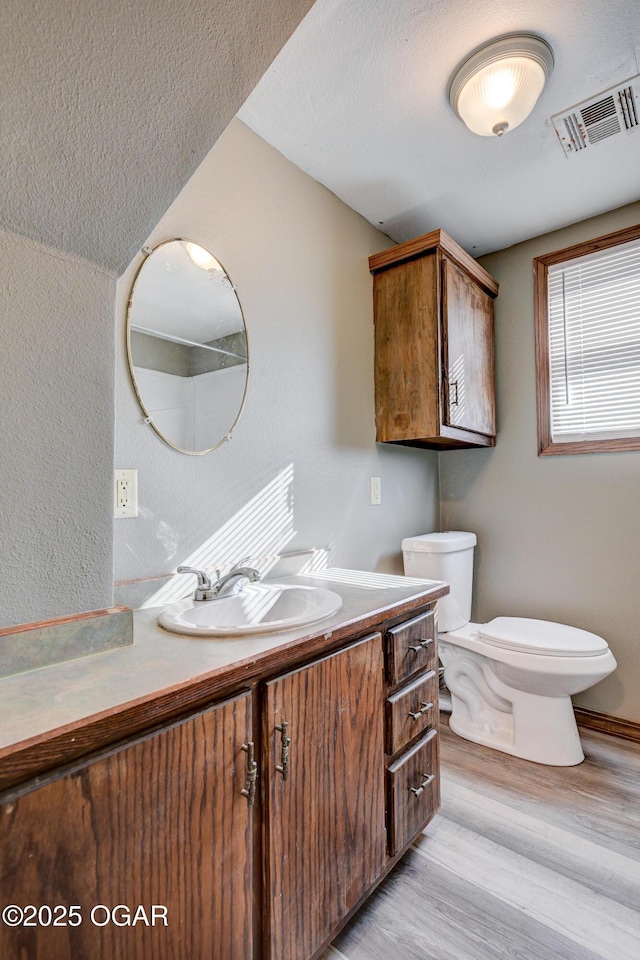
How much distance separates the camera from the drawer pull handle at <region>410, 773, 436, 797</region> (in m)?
1.32

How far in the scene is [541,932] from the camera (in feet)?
3.76

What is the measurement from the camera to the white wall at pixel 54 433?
843mm

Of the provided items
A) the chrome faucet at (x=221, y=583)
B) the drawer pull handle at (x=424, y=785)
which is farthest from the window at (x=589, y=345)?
the chrome faucet at (x=221, y=583)

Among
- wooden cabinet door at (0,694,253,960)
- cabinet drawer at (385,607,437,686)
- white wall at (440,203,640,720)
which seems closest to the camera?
wooden cabinet door at (0,694,253,960)

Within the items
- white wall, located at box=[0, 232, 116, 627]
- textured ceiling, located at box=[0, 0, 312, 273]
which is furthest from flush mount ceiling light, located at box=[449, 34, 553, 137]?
white wall, located at box=[0, 232, 116, 627]

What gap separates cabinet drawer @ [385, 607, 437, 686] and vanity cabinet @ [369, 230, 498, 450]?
0.90 metres

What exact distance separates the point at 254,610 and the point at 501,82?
5.64 ft

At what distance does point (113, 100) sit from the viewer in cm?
77

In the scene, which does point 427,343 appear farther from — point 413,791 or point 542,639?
point 413,791

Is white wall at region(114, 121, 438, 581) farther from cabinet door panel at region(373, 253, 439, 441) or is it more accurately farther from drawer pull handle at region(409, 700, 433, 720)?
drawer pull handle at region(409, 700, 433, 720)

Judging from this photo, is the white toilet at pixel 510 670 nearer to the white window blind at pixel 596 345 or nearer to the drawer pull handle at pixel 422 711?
the drawer pull handle at pixel 422 711

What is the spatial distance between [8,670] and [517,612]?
89.6 inches

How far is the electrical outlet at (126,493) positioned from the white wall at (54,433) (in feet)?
0.80

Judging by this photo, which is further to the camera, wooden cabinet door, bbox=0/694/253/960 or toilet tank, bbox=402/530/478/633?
toilet tank, bbox=402/530/478/633
